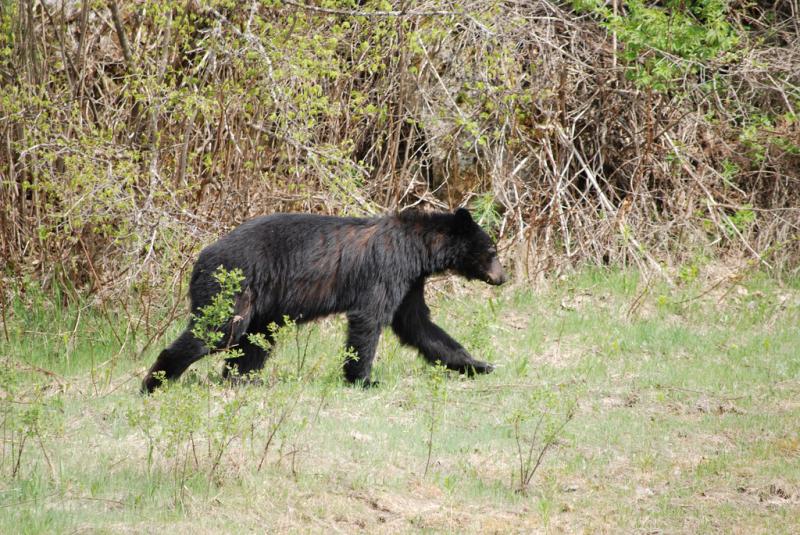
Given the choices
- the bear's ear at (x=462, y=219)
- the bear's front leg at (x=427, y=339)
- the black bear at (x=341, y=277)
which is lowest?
the bear's front leg at (x=427, y=339)

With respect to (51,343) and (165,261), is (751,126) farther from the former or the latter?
(51,343)

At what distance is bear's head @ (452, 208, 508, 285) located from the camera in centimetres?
966

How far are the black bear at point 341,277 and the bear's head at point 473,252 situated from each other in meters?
0.01

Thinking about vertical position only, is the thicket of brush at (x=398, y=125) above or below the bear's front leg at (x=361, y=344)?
above

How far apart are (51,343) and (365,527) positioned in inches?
226

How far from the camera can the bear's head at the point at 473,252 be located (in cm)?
966

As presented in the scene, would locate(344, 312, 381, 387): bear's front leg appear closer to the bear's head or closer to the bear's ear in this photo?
the bear's head

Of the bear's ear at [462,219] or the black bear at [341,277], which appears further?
the bear's ear at [462,219]

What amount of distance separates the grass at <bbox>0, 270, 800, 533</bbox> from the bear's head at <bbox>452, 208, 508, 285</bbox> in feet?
1.63

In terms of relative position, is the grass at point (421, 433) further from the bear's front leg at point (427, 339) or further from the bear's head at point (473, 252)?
the bear's head at point (473, 252)

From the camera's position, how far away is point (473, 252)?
981 centimetres

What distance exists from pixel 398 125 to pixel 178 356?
18.1 ft

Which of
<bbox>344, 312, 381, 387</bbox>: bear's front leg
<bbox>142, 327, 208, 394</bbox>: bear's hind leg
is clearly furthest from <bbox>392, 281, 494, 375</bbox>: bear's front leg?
<bbox>142, 327, 208, 394</bbox>: bear's hind leg

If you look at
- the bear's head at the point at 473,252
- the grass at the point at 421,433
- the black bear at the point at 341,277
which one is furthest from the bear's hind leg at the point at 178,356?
the bear's head at the point at 473,252
